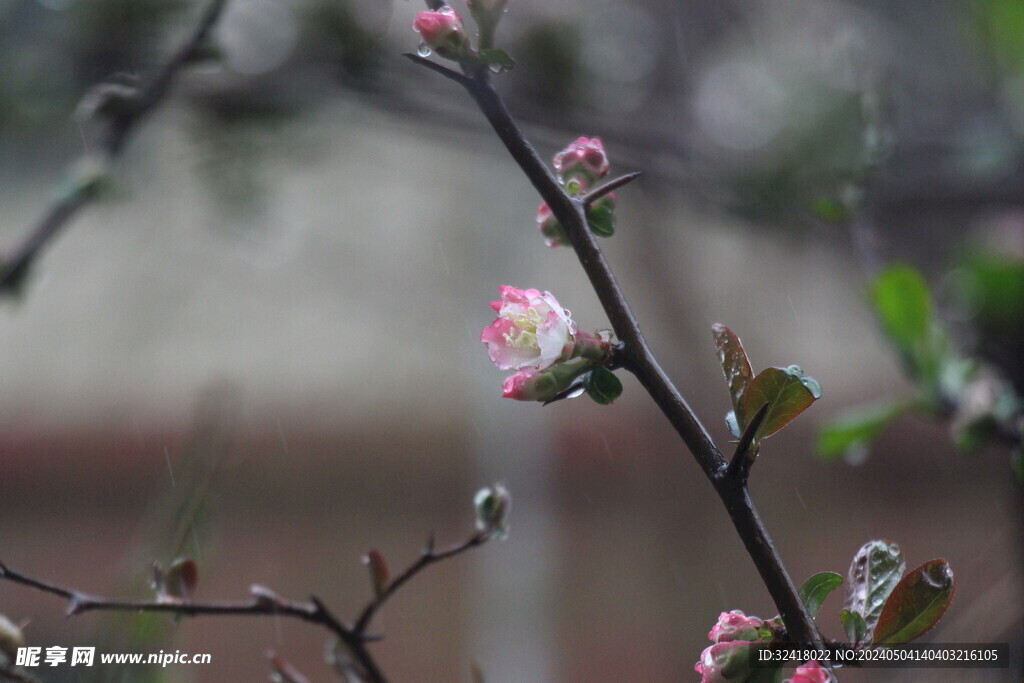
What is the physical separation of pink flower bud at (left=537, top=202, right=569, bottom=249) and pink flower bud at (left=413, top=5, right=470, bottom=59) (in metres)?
0.05

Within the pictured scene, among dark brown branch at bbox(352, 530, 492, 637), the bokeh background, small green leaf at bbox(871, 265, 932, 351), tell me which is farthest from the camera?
the bokeh background

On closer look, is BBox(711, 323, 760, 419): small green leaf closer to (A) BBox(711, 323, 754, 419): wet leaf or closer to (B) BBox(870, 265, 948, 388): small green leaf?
(A) BBox(711, 323, 754, 419): wet leaf

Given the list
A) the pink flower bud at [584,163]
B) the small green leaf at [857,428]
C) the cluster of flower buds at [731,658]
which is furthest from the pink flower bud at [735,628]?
the small green leaf at [857,428]

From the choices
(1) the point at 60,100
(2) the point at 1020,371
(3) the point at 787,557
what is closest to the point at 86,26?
(1) the point at 60,100

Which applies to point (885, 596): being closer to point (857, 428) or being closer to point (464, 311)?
point (857, 428)

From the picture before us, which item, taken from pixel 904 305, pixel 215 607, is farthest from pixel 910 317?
pixel 215 607

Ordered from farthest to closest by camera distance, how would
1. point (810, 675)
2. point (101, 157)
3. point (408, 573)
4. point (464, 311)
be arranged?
1. point (464, 311)
2. point (101, 157)
3. point (408, 573)
4. point (810, 675)

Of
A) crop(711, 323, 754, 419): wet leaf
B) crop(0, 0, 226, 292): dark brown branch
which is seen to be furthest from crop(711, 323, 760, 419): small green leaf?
crop(0, 0, 226, 292): dark brown branch

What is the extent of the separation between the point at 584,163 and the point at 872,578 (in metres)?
0.13

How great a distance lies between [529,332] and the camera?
0.63 ft

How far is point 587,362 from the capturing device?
0.59 feet

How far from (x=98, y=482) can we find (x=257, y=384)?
13.8 inches

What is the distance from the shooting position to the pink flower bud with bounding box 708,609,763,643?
182 millimetres

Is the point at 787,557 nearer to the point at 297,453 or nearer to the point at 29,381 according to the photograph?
the point at 297,453
